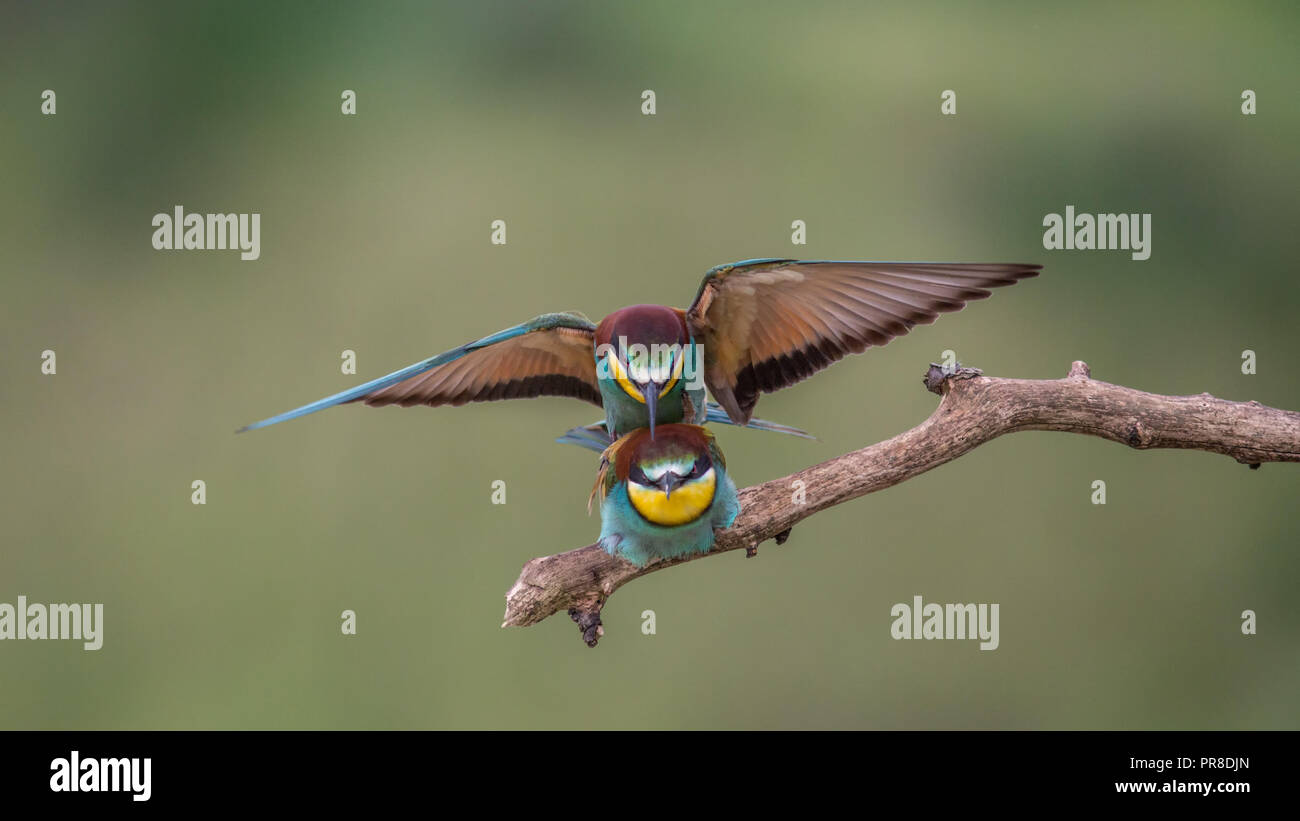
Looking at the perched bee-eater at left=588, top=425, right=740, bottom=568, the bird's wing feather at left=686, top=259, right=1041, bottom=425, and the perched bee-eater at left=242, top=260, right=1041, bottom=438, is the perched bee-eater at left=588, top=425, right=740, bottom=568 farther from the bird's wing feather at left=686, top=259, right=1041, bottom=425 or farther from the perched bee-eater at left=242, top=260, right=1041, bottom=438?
the bird's wing feather at left=686, top=259, right=1041, bottom=425

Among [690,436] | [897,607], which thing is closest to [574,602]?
[690,436]

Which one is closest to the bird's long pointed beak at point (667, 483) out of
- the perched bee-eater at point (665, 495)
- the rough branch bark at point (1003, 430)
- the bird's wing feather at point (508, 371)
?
the perched bee-eater at point (665, 495)

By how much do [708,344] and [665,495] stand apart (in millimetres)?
289

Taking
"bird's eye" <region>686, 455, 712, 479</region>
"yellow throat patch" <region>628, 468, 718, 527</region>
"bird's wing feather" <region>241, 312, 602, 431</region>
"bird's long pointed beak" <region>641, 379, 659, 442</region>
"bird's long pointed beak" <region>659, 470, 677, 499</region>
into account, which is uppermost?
"bird's wing feather" <region>241, 312, 602, 431</region>

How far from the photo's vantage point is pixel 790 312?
1.75 m

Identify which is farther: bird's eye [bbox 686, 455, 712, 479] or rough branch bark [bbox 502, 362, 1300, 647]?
rough branch bark [bbox 502, 362, 1300, 647]

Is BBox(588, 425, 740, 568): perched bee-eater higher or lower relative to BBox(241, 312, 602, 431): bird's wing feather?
lower

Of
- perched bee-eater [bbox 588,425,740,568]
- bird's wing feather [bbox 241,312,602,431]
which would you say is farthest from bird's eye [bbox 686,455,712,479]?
bird's wing feather [bbox 241,312,602,431]

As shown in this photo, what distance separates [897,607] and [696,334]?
3.89ft

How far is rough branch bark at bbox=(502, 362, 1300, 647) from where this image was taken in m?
1.79

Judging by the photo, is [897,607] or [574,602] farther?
[897,607]

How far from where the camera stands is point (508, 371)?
1.92 m

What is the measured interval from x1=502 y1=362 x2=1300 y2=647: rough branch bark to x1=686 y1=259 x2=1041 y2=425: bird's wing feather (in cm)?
16

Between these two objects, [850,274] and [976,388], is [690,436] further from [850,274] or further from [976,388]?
[976,388]
